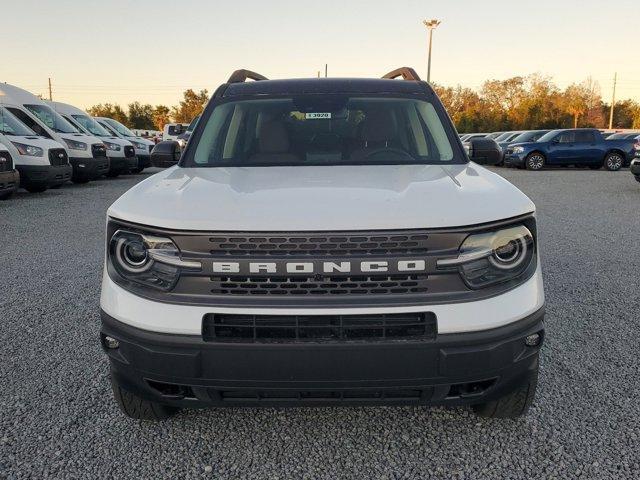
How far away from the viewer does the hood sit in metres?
2.02

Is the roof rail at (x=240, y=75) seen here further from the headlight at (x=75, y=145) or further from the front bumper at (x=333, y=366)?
the headlight at (x=75, y=145)

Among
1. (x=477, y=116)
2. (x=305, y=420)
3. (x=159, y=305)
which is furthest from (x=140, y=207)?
(x=477, y=116)

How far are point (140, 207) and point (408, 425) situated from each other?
157cm

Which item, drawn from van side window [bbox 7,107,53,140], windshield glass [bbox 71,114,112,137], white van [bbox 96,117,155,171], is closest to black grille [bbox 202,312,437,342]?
van side window [bbox 7,107,53,140]

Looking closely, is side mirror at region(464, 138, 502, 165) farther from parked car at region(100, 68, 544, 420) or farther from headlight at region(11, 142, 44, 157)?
headlight at region(11, 142, 44, 157)

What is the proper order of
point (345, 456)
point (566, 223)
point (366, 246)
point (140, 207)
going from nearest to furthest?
1. point (366, 246)
2. point (140, 207)
3. point (345, 456)
4. point (566, 223)

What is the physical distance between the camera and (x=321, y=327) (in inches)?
79.3

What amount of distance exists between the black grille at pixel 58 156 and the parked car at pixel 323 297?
11228mm

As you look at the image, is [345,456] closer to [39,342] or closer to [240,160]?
[240,160]

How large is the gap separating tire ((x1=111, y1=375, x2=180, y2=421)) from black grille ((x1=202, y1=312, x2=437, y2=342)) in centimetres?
71

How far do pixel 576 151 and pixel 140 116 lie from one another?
273 ft

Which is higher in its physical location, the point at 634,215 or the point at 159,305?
the point at 159,305

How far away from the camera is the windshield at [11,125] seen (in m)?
12.0

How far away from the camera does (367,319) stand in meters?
2.01
